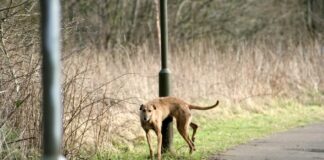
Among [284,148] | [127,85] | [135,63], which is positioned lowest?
[284,148]

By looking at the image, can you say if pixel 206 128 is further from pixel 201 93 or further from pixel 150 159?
pixel 150 159

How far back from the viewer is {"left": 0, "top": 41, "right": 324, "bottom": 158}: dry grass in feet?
23.5

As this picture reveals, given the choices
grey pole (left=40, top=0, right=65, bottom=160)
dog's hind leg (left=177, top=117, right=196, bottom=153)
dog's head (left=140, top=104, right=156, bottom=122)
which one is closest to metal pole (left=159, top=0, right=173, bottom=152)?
dog's hind leg (left=177, top=117, right=196, bottom=153)

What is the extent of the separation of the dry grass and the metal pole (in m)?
0.78

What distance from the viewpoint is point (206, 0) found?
28.0m

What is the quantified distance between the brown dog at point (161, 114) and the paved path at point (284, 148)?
66 centimetres

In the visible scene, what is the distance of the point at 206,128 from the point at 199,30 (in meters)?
14.4

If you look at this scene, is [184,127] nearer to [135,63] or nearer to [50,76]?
[135,63]

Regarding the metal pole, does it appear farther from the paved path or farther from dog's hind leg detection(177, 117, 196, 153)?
the paved path

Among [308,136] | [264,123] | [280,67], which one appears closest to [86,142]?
[308,136]

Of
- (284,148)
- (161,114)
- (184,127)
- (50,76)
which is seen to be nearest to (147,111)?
(161,114)

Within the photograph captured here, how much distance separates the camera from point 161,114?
28.5ft

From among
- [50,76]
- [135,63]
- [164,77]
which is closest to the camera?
[50,76]

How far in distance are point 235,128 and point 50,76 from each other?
1097 cm
